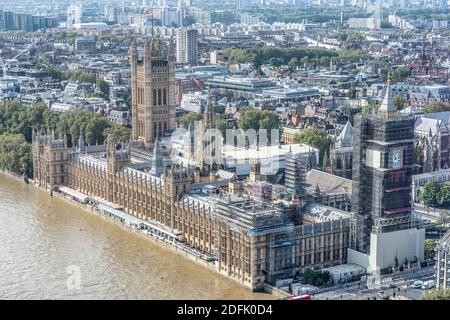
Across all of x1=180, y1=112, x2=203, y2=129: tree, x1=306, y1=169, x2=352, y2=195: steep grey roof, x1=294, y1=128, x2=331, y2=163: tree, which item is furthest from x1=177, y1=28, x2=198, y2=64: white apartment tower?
x1=306, y1=169, x2=352, y2=195: steep grey roof

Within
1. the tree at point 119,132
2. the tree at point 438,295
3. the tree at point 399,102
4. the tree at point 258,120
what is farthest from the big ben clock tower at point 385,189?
the tree at point 399,102

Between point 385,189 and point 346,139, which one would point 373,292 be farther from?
point 346,139

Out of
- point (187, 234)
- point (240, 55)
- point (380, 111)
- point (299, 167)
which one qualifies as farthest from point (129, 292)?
point (240, 55)

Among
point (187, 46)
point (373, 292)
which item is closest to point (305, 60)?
point (187, 46)

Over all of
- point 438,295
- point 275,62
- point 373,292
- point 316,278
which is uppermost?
point 275,62

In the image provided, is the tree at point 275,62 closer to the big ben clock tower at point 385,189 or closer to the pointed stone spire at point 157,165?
the pointed stone spire at point 157,165

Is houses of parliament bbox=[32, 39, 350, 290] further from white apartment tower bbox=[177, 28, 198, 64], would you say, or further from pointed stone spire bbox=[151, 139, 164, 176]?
white apartment tower bbox=[177, 28, 198, 64]

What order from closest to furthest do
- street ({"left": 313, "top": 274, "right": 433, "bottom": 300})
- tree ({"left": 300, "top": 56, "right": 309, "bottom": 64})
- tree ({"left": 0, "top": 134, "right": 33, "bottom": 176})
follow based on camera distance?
street ({"left": 313, "top": 274, "right": 433, "bottom": 300}), tree ({"left": 0, "top": 134, "right": 33, "bottom": 176}), tree ({"left": 300, "top": 56, "right": 309, "bottom": 64})
